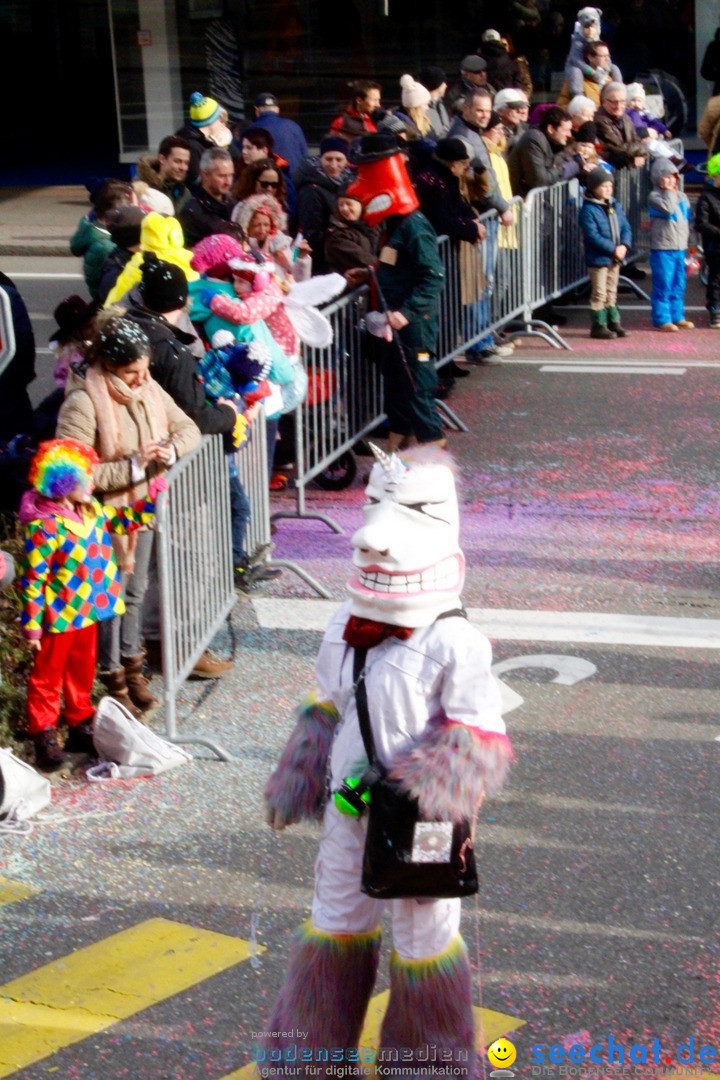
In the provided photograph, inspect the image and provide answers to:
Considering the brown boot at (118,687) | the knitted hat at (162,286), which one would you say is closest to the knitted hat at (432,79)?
the knitted hat at (162,286)

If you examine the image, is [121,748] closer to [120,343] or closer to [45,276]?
[120,343]

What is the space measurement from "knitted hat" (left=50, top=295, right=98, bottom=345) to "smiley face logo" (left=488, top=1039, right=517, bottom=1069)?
439 centimetres

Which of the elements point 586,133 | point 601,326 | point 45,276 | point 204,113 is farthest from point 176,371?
point 45,276

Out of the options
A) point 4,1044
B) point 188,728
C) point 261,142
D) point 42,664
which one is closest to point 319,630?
point 188,728

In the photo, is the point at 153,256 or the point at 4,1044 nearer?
the point at 4,1044

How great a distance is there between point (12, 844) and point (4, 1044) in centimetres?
129

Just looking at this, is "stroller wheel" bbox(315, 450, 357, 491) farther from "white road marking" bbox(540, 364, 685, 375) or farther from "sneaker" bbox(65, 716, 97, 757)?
"sneaker" bbox(65, 716, 97, 757)

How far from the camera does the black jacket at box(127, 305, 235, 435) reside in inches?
281

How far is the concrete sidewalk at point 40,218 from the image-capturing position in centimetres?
1886

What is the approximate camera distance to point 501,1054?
4.50 metres

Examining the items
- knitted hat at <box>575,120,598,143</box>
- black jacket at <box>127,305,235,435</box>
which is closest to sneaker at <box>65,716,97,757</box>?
black jacket at <box>127,305,235,435</box>

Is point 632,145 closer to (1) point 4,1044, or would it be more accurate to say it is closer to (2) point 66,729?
(2) point 66,729

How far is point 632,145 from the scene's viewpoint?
1634 centimetres

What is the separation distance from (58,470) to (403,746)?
8.28 ft
